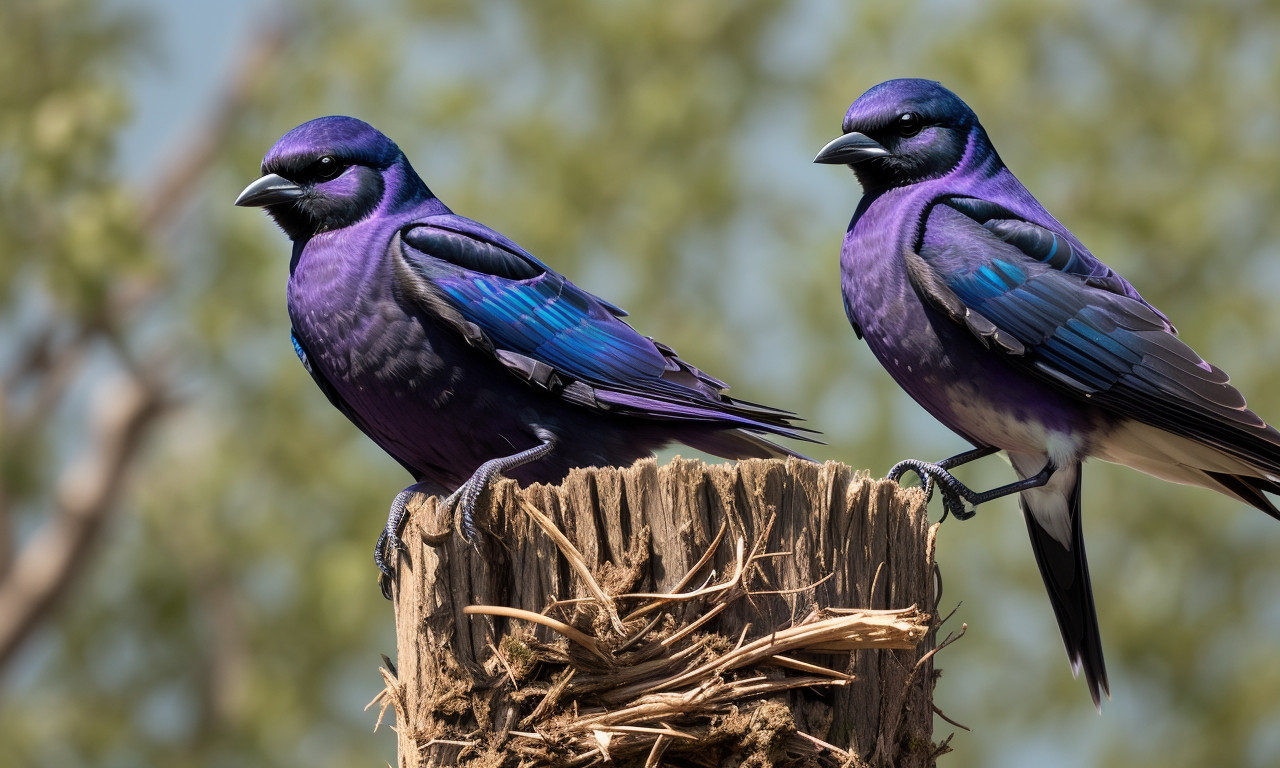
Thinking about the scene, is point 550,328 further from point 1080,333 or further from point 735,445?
point 1080,333

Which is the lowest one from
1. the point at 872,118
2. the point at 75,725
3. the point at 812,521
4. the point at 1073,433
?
the point at 75,725

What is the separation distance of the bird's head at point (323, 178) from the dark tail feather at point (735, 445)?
1450 mm

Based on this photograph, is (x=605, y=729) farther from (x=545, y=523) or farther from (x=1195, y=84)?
(x=1195, y=84)

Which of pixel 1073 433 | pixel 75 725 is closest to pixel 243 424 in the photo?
pixel 75 725

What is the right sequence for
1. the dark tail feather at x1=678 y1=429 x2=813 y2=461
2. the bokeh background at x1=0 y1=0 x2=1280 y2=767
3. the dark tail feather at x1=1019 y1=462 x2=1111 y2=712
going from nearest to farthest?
the dark tail feather at x1=678 y1=429 x2=813 y2=461 < the dark tail feather at x1=1019 y1=462 x2=1111 y2=712 < the bokeh background at x1=0 y1=0 x2=1280 y2=767

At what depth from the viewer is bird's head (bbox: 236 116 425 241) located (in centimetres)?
499

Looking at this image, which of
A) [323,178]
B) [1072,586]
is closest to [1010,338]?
[1072,586]

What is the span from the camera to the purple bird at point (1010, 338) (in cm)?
492

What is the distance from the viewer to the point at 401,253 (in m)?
4.77

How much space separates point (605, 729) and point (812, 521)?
29.8 inches

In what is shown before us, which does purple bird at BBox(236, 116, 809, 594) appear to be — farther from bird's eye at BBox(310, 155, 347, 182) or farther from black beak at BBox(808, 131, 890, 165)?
black beak at BBox(808, 131, 890, 165)

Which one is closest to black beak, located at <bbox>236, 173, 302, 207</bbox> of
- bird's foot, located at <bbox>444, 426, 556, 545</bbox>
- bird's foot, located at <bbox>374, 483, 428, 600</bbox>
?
bird's foot, located at <bbox>374, 483, 428, 600</bbox>

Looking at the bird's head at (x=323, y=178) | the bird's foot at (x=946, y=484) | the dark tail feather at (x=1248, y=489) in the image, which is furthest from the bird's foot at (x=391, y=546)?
the dark tail feather at (x=1248, y=489)

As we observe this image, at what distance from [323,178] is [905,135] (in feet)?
7.16
